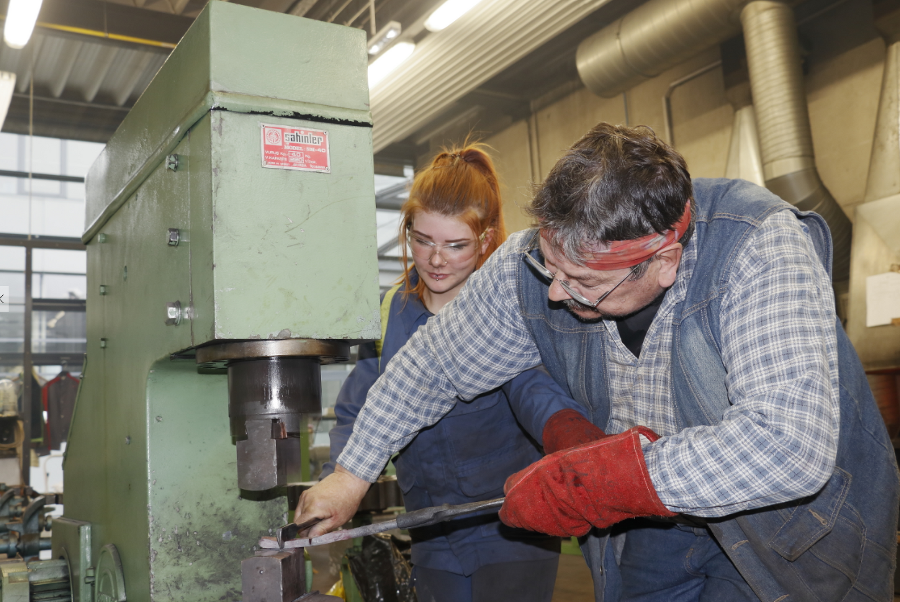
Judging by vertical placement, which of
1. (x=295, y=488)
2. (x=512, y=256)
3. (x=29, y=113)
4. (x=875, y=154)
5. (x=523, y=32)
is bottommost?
(x=295, y=488)

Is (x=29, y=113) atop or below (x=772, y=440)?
atop

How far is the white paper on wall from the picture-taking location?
10.7 feet

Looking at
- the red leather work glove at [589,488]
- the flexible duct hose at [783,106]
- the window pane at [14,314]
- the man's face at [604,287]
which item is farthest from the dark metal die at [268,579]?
the window pane at [14,314]

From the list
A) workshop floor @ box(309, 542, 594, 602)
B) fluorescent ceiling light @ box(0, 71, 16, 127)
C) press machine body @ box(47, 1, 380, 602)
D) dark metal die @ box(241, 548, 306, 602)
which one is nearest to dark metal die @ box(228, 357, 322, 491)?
press machine body @ box(47, 1, 380, 602)

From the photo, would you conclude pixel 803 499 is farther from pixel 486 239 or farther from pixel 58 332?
pixel 58 332

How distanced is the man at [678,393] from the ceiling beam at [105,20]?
12.8ft

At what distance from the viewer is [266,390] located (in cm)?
101

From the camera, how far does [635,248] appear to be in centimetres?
106

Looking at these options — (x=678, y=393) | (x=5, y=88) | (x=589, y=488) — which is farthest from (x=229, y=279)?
(x=5, y=88)

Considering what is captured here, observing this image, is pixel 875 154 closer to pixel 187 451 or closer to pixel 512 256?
pixel 512 256

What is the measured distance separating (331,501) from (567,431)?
425mm

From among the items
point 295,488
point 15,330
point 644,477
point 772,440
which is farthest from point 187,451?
point 15,330

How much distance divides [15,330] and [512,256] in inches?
191

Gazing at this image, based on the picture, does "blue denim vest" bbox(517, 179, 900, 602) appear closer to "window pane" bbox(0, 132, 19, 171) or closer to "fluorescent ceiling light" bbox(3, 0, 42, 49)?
"fluorescent ceiling light" bbox(3, 0, 42, 49)
